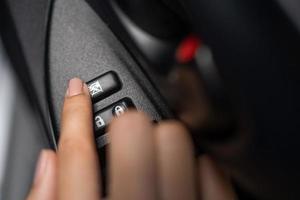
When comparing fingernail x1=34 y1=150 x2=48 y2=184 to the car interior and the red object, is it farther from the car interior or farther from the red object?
the red object

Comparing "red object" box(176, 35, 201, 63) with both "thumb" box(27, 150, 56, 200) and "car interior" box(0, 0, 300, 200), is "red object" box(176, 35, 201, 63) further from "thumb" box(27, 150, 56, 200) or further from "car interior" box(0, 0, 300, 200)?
"thumb" box(27, 150, 56, 200)

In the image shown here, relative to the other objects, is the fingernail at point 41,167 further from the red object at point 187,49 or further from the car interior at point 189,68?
the red object at point 187,49

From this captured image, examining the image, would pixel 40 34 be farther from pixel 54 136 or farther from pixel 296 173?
pixel 296 173

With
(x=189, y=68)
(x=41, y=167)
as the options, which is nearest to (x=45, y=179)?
(x=41, y=167)

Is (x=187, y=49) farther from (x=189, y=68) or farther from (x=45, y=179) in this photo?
(x=45, y=179)

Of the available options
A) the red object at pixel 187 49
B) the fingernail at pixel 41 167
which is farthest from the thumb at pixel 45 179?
the red object at pixel 187 49

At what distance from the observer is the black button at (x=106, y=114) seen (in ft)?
0.93

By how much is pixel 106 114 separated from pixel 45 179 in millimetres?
56

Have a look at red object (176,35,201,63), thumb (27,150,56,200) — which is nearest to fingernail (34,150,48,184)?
thumb (27,150,56,200)

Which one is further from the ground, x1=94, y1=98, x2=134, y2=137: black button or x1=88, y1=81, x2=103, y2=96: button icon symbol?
x1=88, y1=81, x2=103, y2=96: button icon symbol

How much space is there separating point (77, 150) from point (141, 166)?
0.19 feet

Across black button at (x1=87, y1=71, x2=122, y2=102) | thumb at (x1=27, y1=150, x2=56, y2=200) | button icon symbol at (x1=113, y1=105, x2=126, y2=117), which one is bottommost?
thumb at (x1=27, y1=150, x2=56, y2=200)

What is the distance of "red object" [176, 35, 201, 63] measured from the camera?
0.24 meters

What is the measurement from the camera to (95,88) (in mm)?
298
